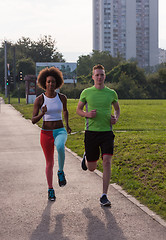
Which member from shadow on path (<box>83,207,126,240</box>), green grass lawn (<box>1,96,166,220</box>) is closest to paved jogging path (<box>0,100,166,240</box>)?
shadow on path (<box>83,207,126,240</box>)

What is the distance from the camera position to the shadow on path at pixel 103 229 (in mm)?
4688

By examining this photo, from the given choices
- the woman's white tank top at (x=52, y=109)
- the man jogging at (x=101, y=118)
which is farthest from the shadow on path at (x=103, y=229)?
the woman's white tank top at (x=52, y=109)

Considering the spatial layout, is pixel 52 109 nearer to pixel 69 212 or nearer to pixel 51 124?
pixel 51 124

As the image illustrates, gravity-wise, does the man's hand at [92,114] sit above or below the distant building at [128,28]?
below

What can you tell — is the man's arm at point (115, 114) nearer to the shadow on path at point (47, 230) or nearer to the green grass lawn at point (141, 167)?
the green grass lawn at point (141, 167)

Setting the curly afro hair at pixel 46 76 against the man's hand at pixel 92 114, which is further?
the curly afro hair at pixel 46 76

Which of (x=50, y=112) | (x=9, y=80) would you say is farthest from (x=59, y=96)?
(x=9, y=80)

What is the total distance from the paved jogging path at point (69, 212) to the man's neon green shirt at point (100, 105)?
107 centimetres

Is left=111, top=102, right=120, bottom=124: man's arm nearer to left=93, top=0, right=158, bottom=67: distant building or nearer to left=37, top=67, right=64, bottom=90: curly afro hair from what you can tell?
left=37, top=67, right=64, bottom=90: curly afro hair

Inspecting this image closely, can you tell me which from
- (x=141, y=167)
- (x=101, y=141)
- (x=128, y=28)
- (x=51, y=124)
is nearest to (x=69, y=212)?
(x=101, y=141)

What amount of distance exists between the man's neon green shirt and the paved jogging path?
3.51 feet

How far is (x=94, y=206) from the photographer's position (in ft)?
19.6

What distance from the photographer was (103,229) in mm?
4949

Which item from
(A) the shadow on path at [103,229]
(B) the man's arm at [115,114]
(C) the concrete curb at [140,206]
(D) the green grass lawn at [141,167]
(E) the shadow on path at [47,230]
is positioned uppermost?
(B) the man's arm at [115,114]
